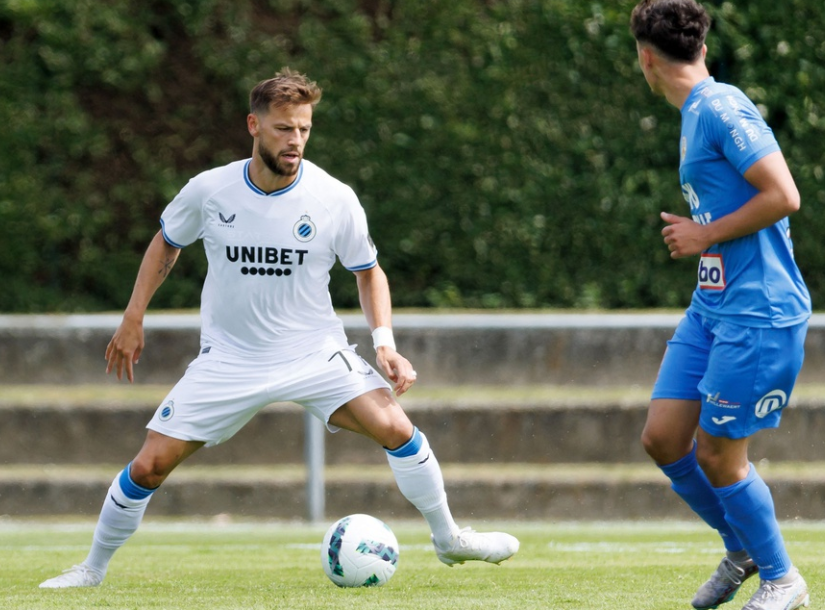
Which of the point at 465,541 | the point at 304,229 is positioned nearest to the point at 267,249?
the point at 304,229

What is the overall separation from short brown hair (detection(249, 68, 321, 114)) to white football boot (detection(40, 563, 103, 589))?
2053mm

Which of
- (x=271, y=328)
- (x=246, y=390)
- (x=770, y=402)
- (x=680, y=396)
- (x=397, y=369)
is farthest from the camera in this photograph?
(x=271, y=328)

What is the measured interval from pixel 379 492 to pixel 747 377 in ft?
16.6

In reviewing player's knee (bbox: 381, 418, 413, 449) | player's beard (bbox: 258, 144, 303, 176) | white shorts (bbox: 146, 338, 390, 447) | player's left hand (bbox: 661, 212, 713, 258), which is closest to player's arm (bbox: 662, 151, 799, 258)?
player's left hand (bbox: 661, 212, 713, 258)

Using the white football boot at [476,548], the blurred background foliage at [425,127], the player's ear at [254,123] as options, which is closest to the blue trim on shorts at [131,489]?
the white football boot at [476,548]

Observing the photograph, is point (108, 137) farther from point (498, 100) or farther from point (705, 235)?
point (705, 235)

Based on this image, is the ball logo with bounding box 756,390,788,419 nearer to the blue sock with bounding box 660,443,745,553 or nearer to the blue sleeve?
the blue sock with bounding box 660,443,745,553

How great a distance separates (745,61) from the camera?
407 inches

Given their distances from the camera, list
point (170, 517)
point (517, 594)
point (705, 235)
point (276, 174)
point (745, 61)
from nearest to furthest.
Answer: point (705, 235), point (517, 594), point (276, 174), point (170, 517), point (745, 61)

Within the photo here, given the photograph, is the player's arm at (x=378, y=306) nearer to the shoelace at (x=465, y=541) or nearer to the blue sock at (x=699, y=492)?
the shoelace at (x=465, y=541)

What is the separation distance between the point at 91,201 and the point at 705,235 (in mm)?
6990

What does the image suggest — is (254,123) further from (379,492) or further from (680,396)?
(379,492)

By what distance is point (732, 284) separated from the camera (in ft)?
15.5

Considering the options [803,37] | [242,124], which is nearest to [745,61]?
[803,37]
